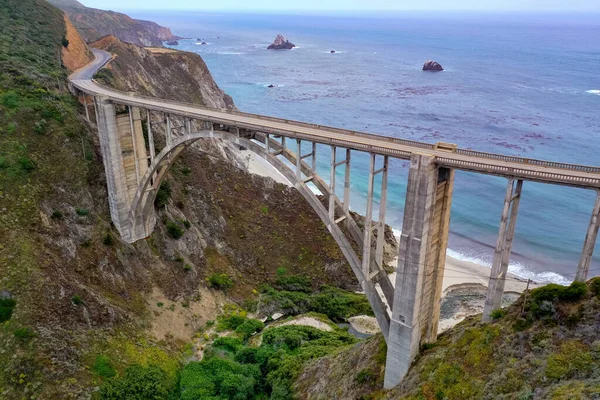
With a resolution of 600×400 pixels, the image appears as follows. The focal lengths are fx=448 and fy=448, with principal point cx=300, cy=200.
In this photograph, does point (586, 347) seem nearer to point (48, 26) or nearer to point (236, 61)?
point (48, 26)

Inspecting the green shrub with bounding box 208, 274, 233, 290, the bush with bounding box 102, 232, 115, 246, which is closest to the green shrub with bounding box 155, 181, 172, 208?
the bush with bounding box 102, 232, 115, 246

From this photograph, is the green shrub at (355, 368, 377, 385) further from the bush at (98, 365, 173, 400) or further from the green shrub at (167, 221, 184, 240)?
the green shrub at (167, 221, 184, 240)

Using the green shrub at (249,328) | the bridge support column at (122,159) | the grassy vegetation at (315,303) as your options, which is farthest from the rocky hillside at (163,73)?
the green shrub at (249,328)

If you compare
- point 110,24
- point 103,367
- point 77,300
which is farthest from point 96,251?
point 110,24

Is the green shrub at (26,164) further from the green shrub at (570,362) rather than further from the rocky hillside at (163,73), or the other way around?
the green shrub at (570,362)

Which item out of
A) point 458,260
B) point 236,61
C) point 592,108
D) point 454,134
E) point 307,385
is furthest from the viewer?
point 236,61

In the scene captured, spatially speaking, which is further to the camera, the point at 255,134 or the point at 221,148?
the point at 221,148

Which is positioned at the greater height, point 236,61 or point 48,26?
point 48,26

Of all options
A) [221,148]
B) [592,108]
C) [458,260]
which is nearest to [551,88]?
[592,108]
